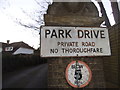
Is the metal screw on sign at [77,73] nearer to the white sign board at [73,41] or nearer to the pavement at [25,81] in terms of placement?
the white sign board at [73,41]

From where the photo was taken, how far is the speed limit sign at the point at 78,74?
1688 mm

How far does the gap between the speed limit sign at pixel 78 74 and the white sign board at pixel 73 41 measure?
0.64ft

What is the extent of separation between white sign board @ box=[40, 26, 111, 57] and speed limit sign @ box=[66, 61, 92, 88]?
0.64 ft

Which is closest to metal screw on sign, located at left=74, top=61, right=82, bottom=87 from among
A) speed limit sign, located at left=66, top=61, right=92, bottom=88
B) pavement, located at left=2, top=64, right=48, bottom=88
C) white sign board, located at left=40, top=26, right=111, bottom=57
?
speed limit sign, located at left=66, top=61, right=92, bottom=88

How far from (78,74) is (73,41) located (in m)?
0.58

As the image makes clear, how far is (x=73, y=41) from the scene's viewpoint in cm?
175

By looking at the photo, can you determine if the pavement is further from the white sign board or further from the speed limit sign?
the white sign board

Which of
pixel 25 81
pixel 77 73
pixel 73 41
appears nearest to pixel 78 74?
pixel 77 73

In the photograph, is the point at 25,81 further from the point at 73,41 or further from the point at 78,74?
the point at 73,41

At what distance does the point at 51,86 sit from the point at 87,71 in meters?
0.66

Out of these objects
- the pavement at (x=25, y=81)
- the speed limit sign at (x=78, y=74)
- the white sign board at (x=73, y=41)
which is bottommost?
the pavement at (x=25, y=81)

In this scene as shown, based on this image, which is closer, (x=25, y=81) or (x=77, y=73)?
(x=77, y=73)

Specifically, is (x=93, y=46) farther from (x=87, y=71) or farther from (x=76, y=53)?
(x=87, y=71)

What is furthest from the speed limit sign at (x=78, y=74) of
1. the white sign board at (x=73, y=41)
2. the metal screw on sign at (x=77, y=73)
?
the white sign board at (x=73, y=41)
